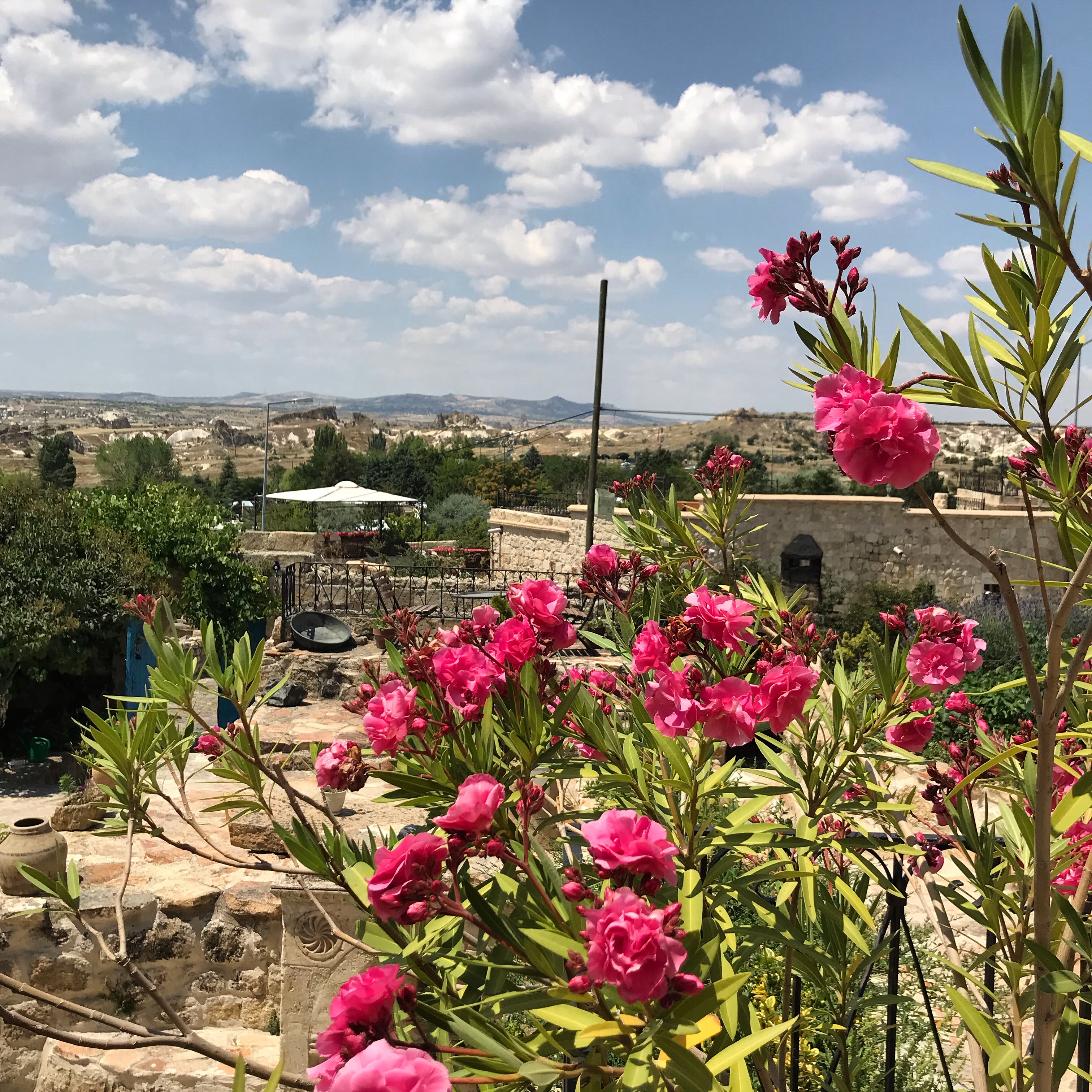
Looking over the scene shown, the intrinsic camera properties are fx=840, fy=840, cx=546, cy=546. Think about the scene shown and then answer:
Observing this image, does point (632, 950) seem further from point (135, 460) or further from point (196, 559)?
point (135, 460)

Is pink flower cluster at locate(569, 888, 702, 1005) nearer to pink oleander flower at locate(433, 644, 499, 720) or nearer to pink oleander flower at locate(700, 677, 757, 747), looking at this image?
pink oleander flower at locate(700, 677, 757, 747)

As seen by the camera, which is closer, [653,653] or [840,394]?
[840,394]

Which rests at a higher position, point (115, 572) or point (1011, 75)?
point (1011, 75)

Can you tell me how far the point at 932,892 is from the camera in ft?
5.24

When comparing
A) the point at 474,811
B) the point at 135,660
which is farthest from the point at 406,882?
the point at 135,660

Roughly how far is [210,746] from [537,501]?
29.6 meters

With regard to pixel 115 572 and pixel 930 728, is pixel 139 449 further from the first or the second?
pixel 930 728

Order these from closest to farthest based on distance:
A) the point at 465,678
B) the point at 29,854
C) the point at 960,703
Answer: the point at 465,678, the point at 960,703, the point at 29,854

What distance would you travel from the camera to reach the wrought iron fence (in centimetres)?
1197

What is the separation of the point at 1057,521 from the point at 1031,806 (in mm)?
556

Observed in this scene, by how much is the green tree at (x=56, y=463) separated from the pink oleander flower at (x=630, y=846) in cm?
4677

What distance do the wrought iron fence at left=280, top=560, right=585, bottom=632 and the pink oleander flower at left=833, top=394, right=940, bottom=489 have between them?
9.83 meters

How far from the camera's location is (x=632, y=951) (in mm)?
761

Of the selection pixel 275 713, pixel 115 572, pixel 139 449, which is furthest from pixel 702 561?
pixel 139 449
